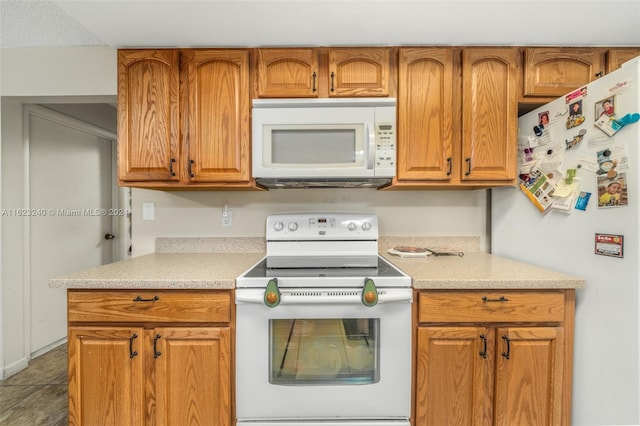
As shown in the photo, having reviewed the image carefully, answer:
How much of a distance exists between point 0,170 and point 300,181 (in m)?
2.23

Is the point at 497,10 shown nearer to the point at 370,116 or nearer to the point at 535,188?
the point at 370,116

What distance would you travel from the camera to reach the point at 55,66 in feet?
6.26

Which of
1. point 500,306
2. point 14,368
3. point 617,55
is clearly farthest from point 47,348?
point 617,55

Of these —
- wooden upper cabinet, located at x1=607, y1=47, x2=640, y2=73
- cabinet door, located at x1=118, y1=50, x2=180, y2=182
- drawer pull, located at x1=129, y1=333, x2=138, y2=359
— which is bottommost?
drawer pull, located at x1=129, y1=333, x2=138, y2=359

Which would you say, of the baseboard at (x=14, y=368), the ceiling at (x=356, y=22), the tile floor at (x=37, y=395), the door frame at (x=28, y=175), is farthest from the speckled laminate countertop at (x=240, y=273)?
the baseboard at (x=14, y=368)

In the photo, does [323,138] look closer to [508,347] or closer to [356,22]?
[356,22]

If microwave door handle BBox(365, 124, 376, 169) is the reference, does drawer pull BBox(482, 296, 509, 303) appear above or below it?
below

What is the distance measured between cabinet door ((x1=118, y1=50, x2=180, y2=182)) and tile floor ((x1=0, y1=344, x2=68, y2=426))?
1.64 m

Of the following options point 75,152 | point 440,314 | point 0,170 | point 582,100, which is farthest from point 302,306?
point 75,152

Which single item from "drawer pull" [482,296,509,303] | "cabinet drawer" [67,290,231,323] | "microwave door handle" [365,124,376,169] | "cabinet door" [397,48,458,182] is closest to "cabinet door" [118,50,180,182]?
"cabinet drawer" [67,290,231,323]

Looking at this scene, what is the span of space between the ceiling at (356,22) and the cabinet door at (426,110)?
0.36ft

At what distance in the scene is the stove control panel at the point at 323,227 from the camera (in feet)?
5.66

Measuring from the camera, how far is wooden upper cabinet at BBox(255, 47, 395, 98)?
158 centimetres

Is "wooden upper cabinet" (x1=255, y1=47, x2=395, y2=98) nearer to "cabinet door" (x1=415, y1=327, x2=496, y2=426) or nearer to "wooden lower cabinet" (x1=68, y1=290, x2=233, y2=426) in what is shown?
"wooden lower cabinet" (x1=68, y1=290, x2=233, y2=426)
